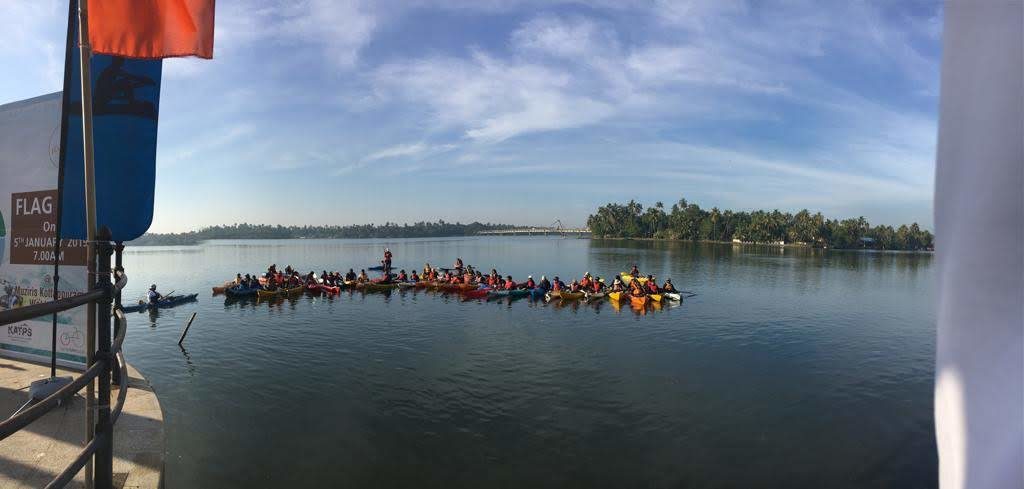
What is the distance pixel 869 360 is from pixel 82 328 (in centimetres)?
2397

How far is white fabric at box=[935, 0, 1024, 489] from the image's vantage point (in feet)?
4.16

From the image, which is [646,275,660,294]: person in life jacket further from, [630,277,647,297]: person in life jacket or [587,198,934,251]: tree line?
[587,198,934,251]: tree line

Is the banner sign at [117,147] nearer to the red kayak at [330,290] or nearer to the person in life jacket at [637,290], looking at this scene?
the person in life jacket at [637,290]

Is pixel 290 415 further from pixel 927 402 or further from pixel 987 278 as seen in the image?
pixel 927 402

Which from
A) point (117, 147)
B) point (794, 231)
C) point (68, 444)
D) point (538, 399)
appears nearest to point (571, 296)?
point (538, 399)

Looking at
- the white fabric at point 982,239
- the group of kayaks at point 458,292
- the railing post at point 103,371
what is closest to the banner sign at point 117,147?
the railing post at point 103,371

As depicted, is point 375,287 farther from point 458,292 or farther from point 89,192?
point 89,192

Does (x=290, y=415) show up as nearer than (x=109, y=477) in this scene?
No

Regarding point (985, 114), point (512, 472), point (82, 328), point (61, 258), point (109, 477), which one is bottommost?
point (512, 472)

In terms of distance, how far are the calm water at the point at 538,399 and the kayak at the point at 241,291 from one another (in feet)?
15.5

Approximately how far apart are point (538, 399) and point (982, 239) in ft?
44.3

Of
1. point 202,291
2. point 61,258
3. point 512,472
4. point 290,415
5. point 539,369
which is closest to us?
point 61,258

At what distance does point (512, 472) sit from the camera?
33.7 feet

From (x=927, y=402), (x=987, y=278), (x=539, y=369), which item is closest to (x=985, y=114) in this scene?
(x=987, y=278)
